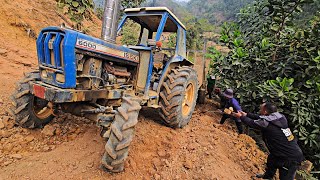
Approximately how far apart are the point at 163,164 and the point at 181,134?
1126 mm

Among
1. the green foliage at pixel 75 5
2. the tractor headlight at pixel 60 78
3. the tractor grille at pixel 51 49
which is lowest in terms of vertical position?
the tractor headlight at pixel 60 78

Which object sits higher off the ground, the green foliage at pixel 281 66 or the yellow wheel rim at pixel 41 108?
the green foliage at pixel 281 66

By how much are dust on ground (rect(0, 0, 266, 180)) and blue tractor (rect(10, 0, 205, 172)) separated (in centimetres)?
24

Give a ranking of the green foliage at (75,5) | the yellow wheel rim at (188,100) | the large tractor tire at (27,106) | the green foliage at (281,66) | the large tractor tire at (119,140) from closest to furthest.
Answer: the large tractor tire at (119,140) < the large tractor tire at (27,106) < the green foliage at (281,66) < the yellow wheel rim at (188,100) < the green foliage at (75,5)

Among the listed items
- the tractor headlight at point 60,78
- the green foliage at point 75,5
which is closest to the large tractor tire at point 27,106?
the tractor headlight at point 60,78

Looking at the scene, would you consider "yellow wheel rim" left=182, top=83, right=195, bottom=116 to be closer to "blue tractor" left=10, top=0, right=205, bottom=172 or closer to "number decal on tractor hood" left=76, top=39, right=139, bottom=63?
"blue tractor" left=10, top=0, right=205, bottom=172

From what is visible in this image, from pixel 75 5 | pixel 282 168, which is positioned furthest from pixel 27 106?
pixel 282 168

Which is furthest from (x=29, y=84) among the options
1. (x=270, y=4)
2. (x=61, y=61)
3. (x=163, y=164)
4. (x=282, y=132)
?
(x=270, y=4)

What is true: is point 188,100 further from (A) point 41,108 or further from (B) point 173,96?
(A) point 41,108

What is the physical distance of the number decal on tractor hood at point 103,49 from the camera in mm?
2810

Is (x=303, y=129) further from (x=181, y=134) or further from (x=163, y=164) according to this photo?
(x=163, y=164)

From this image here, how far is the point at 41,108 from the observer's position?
3475 millimetres

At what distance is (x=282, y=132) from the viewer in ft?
11.1

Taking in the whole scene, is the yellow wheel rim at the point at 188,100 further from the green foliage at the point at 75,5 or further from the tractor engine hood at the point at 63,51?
the green foliage at the point at 75,5
